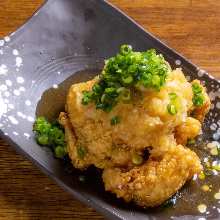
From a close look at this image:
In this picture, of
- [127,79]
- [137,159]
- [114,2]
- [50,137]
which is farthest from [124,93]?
[114,2]

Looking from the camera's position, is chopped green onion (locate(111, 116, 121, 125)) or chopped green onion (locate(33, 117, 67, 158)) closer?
chopped green onion (locate(111, 116, 121, 125))

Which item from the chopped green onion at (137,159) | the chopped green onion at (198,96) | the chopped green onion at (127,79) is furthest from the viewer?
the chopped green onion at (198,96)

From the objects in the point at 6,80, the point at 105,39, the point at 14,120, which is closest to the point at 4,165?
the point at 14,120

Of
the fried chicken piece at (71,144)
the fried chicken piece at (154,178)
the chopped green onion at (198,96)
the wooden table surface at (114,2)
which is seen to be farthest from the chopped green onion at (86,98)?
the chopped green onion at (198,96)

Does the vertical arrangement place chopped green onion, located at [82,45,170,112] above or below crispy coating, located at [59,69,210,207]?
above

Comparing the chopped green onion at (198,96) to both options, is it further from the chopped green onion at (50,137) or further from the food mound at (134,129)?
the chopped green onion at (50,137)

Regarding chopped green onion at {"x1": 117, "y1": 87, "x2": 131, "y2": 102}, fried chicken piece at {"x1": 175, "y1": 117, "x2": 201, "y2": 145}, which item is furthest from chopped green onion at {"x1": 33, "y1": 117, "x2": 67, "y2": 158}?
fried chicken piece at {"x1": 175, "y1": 117, "x2": 201, "y2": 145}

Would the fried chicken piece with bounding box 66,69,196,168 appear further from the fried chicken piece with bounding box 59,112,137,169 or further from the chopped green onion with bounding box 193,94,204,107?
the chopped green onion with bounding box 193,94,204,107

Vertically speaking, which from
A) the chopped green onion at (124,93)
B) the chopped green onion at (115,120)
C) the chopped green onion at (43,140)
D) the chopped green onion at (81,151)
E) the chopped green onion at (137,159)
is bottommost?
the chopped green onion at (137,159)

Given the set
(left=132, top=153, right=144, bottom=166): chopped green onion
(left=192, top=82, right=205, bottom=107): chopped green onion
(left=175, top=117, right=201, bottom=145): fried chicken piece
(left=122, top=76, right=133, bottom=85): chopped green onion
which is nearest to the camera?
(left=122, top=76, right=133, bottom=85): chopped green onion
